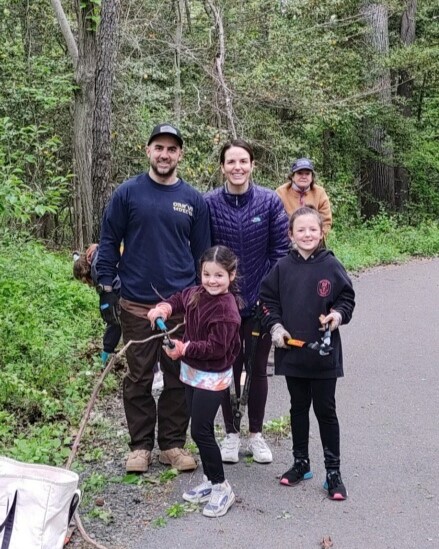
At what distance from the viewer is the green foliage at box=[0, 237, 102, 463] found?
5.18m

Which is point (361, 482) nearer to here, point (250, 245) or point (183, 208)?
point (250, 245)

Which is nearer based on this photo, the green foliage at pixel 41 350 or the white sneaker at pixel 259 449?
the white sneaker at pixel 259 449

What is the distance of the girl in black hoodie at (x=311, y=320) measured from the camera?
13.9ft

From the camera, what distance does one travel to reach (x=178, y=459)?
15.4 ft

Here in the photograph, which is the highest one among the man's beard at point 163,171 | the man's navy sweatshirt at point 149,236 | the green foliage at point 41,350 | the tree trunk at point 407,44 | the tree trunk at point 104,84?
the tree trunk at point 407,44

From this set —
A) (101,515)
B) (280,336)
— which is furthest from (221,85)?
(101,515)

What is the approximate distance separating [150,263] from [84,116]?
21.9ft

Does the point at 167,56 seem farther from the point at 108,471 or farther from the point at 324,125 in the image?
the point at 108,471

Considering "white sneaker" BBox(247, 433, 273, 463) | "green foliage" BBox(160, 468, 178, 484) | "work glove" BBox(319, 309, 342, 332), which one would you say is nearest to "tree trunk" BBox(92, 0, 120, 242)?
"white sneaker" BBox(247, 433, 273, 463)

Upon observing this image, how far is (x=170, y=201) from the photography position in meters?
4.54

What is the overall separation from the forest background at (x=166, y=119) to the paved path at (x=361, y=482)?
4.17 feet

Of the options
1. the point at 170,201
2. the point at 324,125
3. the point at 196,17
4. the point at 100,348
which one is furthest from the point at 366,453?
the point at 324,125

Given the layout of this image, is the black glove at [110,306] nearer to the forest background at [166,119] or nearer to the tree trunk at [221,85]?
the forest background at [166,119]

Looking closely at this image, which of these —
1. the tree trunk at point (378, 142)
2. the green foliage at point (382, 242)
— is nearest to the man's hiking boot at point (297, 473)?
the green foliage at point (382, 242)
